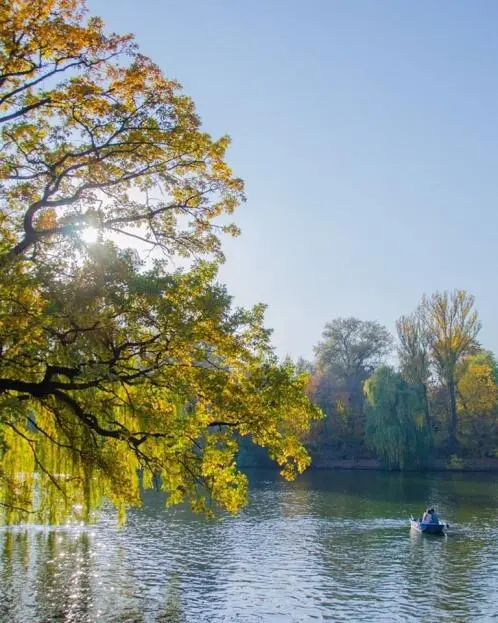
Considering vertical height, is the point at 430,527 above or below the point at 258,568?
above

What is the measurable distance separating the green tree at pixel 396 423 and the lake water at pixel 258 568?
24184 millimetres

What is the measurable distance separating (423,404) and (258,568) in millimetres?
46527

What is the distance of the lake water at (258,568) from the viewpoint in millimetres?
19969

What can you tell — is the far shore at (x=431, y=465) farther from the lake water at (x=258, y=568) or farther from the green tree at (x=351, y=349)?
the lake water at (x=258, y=568)

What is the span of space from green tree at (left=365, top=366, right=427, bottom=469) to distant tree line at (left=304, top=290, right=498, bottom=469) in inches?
4.0

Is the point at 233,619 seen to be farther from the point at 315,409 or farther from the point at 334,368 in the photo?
the point at 334,368

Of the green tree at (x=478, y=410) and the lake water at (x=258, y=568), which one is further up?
the green tree at (x=478, y=410)

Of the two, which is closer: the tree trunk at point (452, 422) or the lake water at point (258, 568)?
the lake water at point (258, 568)

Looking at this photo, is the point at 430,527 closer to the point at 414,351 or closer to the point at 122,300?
the point at 122,300

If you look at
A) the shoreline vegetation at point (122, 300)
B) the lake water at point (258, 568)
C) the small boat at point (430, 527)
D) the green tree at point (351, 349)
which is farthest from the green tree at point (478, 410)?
the shoreline vegetation at point (122, 300)

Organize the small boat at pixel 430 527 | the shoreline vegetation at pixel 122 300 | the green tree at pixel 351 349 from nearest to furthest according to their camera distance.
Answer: the shoreline vegetation at pixel 122 300
the small boat at pixel 430 527
the green tree at pixel 351 349

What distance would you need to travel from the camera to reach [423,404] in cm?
6850

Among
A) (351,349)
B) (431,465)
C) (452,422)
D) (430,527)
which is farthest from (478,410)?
(430,527)

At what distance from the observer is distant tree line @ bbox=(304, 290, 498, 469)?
6762 cm
